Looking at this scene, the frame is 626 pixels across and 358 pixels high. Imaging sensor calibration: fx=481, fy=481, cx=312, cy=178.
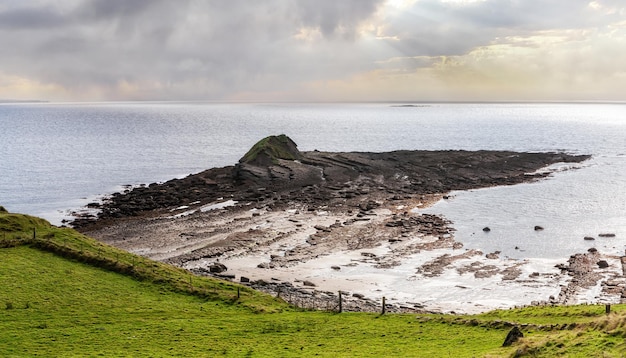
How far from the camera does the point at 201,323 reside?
1352 inches

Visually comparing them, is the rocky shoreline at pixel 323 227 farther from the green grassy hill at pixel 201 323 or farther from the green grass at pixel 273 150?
the green grassy hill at pixel 201 323

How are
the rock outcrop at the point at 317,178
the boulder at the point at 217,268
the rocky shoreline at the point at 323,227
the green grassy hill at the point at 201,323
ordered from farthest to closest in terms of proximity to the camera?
1. the rock outcrop at the point at 317,178
2. the boulder at the point at 217,268
3. the rocky shoreline at the point at 323,227
4. the green grassy hill at the point at 201,323

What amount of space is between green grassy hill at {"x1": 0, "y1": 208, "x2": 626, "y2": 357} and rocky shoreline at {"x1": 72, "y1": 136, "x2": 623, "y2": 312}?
29.2 feet

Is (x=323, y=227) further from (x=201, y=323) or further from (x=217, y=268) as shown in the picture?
(x=201, y=323)

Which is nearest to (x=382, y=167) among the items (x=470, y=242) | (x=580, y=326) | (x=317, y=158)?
(x=317, y=158)

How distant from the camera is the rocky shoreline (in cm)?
5244

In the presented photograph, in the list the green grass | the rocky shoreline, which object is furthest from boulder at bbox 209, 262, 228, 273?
the green grass

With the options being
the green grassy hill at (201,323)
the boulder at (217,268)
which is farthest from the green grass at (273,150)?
the green grassy hill at (201,323)

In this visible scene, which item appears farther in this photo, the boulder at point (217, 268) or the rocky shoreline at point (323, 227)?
the boulder at point (217, 268)

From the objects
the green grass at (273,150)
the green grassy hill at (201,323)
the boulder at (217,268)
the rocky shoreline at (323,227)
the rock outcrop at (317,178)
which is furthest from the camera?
the green grass at (273,150)

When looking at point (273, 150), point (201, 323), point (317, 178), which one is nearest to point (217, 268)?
point (201, 323)

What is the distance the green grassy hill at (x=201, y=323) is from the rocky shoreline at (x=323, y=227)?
8.90 meters

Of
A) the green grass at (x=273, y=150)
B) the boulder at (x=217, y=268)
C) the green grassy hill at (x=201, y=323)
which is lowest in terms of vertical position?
the boulder at (x=217, y=268)

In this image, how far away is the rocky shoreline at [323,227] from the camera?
52.4 metres
